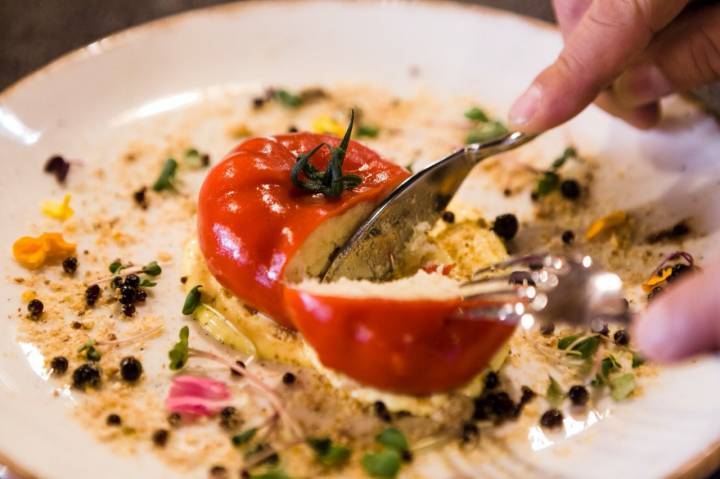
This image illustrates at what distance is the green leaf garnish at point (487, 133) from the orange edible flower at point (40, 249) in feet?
5.50

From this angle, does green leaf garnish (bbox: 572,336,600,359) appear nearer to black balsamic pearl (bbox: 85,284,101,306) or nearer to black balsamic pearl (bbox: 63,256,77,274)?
black balsamic pearl (bbox: 85,284,101,306)

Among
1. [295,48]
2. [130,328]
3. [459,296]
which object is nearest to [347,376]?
[459,296]

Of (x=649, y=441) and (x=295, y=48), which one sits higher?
(x=295, y=48)

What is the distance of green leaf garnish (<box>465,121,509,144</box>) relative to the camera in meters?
3.28

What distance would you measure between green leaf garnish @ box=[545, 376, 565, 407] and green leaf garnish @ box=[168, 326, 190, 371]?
1.12m

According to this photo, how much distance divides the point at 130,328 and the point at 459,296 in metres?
1.11

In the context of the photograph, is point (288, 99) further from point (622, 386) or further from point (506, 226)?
point (622, 386)

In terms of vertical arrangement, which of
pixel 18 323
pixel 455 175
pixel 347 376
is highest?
pixel 455 175

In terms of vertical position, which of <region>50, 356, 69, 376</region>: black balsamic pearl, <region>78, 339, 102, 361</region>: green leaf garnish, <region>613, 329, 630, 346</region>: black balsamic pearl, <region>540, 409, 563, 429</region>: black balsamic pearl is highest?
<region>613, 329, 630, 346</region>: black balsamic pearl

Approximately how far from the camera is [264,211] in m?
2.40

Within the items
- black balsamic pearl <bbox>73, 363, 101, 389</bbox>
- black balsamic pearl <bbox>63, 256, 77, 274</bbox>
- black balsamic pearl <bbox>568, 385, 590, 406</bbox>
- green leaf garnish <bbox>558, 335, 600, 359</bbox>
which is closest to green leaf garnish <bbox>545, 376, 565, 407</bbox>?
black balsamic pearl <bbox>568, 385, 590, 406</bbox>

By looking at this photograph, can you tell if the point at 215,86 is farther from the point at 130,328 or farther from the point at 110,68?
the point at 130,328

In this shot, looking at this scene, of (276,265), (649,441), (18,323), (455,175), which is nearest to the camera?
(649,441)

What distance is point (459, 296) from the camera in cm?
217
